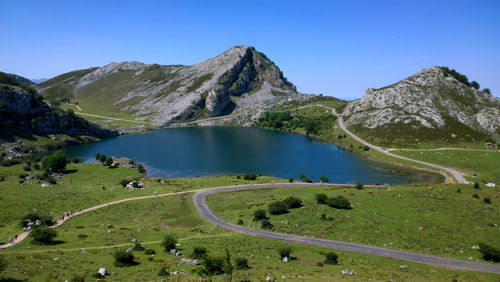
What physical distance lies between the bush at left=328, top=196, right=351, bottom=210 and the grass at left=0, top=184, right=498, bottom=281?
2018 centimetres

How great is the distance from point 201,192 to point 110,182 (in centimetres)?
3649

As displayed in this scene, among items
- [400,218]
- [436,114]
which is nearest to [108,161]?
[400,218]

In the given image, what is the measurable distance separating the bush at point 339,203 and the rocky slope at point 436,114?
115167mm

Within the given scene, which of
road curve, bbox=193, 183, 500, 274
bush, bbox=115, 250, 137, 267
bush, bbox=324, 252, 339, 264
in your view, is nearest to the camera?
bush, bbox=115, 250, 137, 267

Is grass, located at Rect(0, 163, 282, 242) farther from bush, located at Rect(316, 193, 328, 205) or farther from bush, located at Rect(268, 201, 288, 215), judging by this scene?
bush, located at Rect(316, 193, 328, 205)

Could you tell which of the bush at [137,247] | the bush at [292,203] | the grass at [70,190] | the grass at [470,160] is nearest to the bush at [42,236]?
the grass at [70,190]

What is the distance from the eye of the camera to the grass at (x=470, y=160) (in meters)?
108

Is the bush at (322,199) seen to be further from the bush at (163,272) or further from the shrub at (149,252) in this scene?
the bush at (163,272)

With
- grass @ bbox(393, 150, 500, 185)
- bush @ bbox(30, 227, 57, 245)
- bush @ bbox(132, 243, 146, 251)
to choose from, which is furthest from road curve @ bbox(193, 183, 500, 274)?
grass @ bbox(393, 150, 500, 185)

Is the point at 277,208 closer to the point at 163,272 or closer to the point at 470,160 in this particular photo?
the point at 163,272

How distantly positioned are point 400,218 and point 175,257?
4694cm

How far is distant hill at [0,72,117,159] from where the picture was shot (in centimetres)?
15745

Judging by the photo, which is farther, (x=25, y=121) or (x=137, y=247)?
(x=25, y=121)

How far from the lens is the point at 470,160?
12669 centimetres
